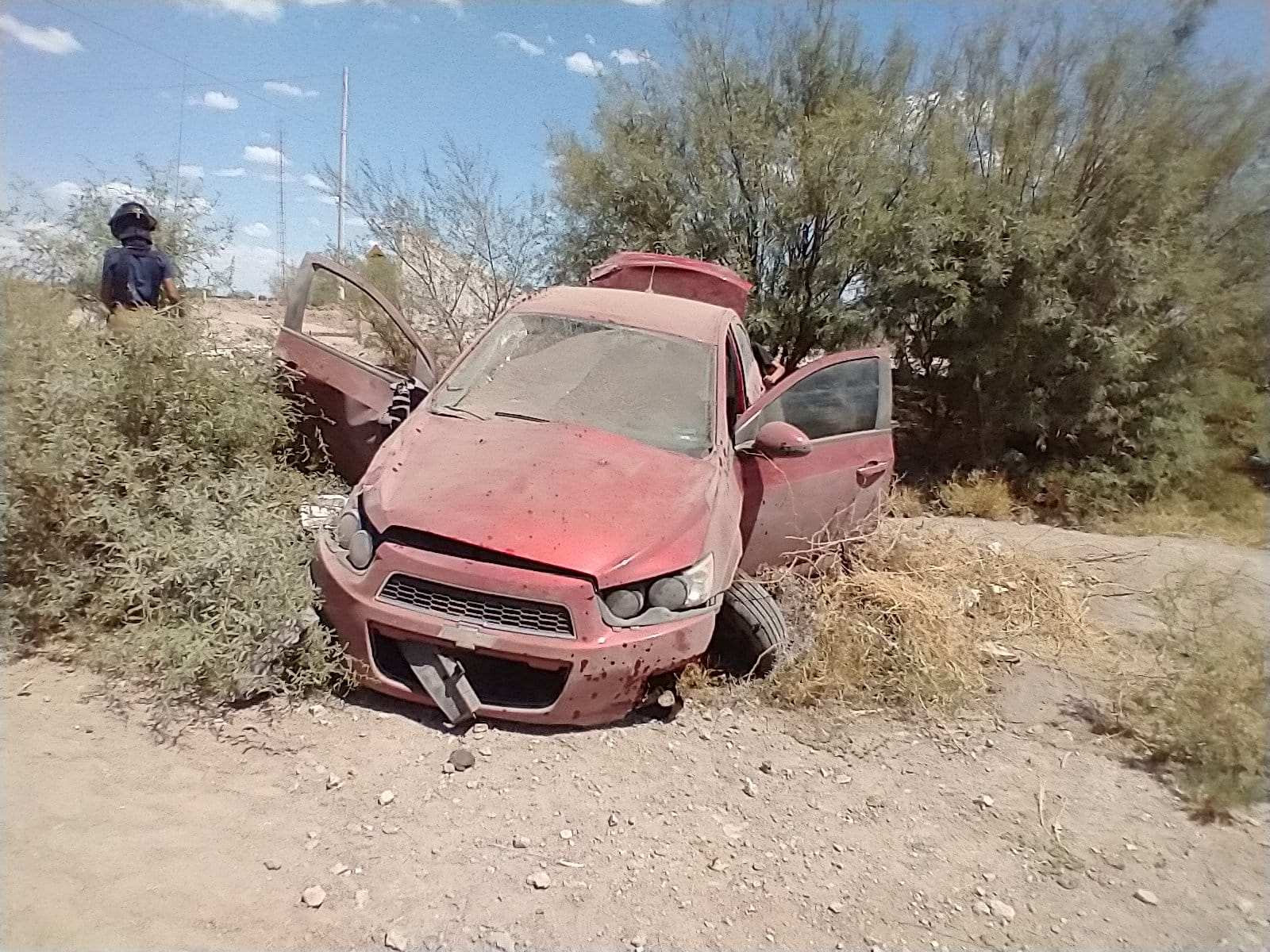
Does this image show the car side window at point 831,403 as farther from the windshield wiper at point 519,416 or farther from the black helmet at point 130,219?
the black helmet at point 130,219

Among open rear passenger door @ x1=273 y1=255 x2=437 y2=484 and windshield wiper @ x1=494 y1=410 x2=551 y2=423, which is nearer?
windshield wiper @ x1=494 y1=410 x2=551 y2=423

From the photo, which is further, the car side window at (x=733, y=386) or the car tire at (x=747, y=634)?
the car side window at (x=733, y=386)

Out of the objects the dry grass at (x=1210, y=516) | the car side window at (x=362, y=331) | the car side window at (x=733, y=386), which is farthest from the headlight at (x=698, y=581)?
the dry grass at (x=1210, y=516)

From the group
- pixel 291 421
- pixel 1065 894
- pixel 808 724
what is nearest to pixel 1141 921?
pixel 1065 894

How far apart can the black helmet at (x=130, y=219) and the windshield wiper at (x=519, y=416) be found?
10.2 feet

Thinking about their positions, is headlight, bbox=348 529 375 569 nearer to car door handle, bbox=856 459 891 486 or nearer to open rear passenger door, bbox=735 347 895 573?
open rear passenger door, bbox=735 347 895 573

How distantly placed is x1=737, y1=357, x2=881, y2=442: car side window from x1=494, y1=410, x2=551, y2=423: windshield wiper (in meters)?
1.00

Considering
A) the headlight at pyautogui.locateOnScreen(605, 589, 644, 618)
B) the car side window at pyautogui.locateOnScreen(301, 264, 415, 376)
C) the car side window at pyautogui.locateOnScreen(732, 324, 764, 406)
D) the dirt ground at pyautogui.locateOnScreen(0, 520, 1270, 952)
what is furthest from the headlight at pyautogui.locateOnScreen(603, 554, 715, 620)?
the car side window at pyautogui.locateOnScreen(301, 264, 415, 376)

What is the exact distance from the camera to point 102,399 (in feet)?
14.2

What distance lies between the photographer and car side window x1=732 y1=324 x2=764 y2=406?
5.39 metres

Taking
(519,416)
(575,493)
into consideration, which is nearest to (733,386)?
(519,416)

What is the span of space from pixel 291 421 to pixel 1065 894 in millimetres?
4211

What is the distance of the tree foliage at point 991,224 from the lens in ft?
31.6

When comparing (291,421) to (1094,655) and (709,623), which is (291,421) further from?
(1094,655)
